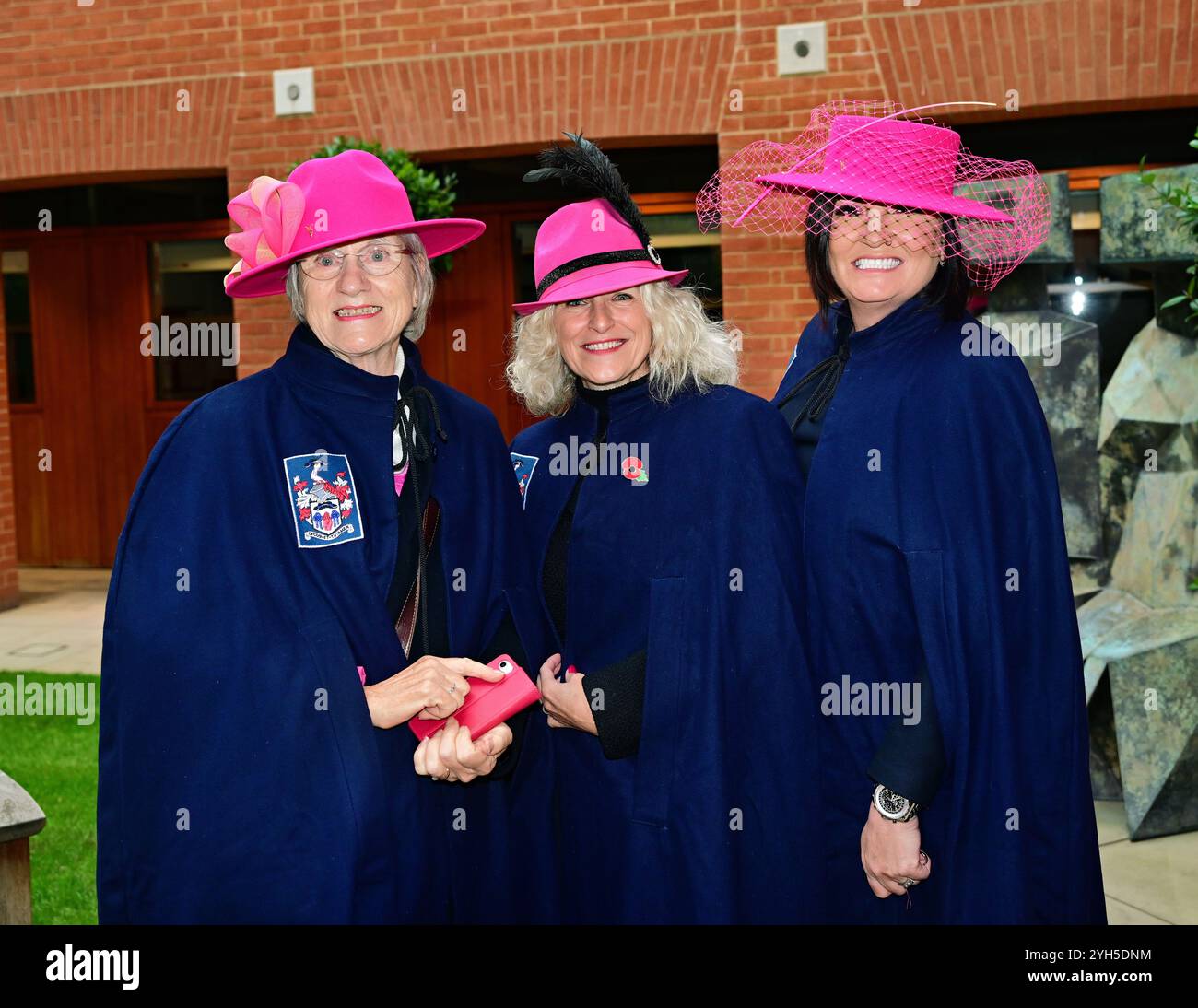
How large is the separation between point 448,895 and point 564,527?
876 mm

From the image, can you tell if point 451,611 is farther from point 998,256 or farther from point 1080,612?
point 1080,612

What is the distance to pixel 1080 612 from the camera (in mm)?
5758

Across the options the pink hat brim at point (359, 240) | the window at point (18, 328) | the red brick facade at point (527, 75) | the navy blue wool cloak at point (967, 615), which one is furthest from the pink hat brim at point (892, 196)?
the window at point (18, 328)

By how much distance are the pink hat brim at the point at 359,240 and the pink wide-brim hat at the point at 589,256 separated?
7.6 inches

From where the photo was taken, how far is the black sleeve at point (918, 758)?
2715 millimetres

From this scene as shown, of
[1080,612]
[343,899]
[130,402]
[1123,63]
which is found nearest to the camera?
[343,899]

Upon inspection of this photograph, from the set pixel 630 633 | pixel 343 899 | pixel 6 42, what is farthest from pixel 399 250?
pixel 6 42

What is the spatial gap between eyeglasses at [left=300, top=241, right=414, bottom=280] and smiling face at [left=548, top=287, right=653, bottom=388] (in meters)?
0.44

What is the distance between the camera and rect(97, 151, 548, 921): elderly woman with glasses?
258cm

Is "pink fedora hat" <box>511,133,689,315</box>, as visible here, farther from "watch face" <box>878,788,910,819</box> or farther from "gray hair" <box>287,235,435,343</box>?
"watch face" <box>878,788,910,819</box>

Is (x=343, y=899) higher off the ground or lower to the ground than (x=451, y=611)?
lower

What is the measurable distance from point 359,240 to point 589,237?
1.82 ft

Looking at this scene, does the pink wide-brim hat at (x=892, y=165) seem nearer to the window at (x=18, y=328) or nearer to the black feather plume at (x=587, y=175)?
the black feather plume at (x=587, y=175)

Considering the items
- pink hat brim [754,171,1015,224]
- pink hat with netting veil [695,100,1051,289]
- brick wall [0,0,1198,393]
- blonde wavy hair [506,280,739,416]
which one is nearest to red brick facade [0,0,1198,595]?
brick wall [0,0,1198,393]
